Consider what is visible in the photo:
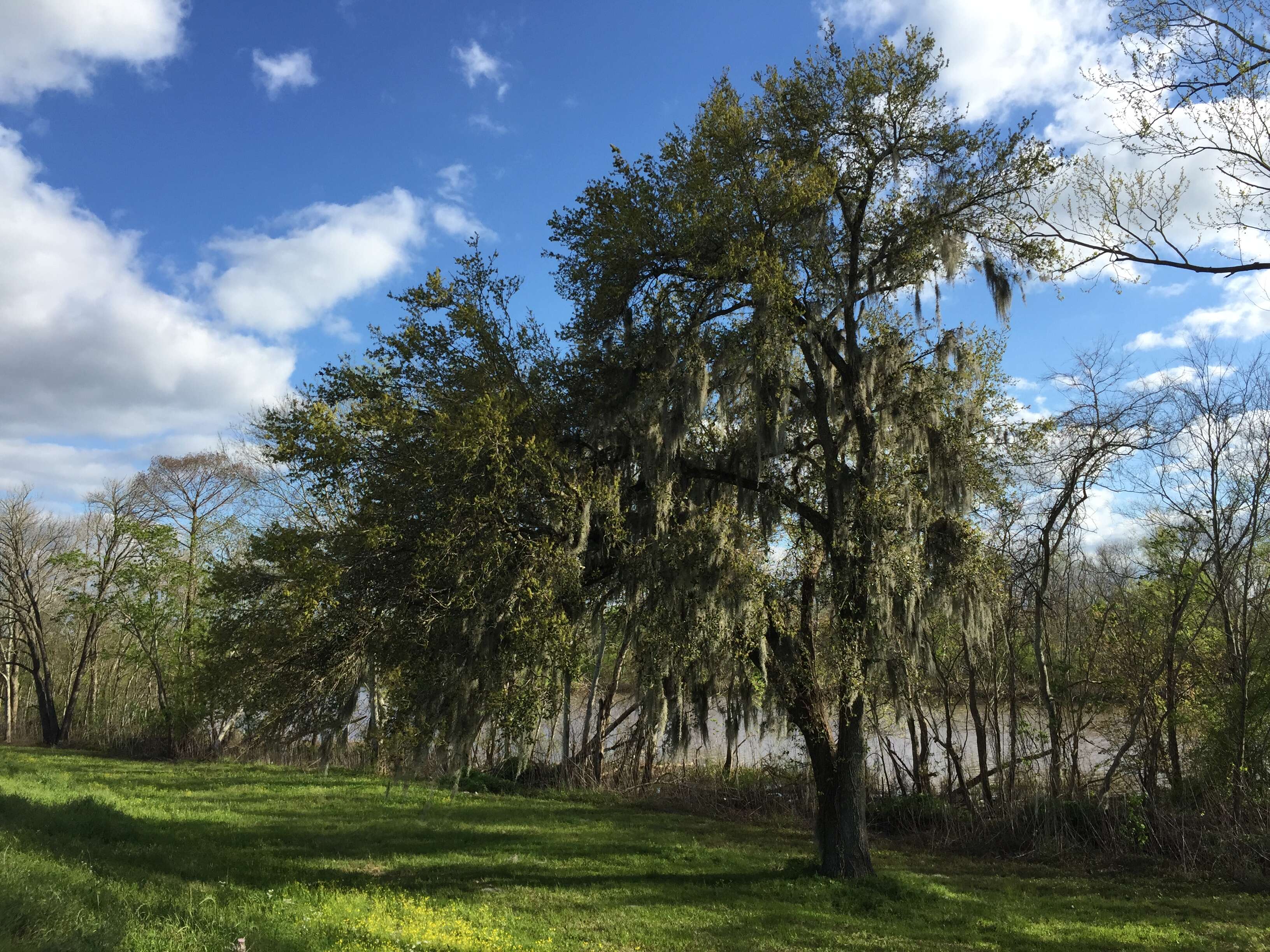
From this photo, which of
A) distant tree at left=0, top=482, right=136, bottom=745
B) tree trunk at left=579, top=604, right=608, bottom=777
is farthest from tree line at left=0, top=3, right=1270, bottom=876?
distant tree at left=0, top=482, right=136, bottom=745

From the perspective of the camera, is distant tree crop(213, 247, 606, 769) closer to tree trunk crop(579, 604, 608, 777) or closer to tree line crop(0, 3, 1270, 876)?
tree line crop(0, 3, 1270, 876)

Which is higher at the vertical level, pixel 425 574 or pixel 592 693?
pixel 425 574

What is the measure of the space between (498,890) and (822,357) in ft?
28.2

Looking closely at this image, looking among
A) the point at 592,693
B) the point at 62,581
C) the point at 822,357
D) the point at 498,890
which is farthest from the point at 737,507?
the point at 62,581

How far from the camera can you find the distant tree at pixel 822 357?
10.1 metres

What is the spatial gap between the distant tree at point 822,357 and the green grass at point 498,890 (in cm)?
175

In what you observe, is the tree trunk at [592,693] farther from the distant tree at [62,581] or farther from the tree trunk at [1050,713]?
the distant tree at [62,581]

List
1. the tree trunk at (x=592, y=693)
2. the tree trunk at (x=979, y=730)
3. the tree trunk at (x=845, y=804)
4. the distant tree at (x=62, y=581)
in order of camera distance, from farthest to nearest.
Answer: the distant tree at (x=62, y=581), the tree trunk at (x=592, y=693), the tree trunk at (x=979, y=730), the tree trunk at (x=845, y=804)

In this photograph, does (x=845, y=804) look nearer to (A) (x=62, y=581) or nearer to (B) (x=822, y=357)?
(B) (x=822, y=357)

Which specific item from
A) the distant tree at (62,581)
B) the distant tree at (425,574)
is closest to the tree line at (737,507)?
the distant tree at (425,574)

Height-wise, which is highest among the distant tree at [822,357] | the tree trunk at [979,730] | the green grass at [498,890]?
the distant tree at [822,357]

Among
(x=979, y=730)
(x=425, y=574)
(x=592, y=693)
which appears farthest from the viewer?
(x=592, y=693)

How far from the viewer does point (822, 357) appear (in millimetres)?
11359

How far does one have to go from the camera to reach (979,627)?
10773 millimetres
